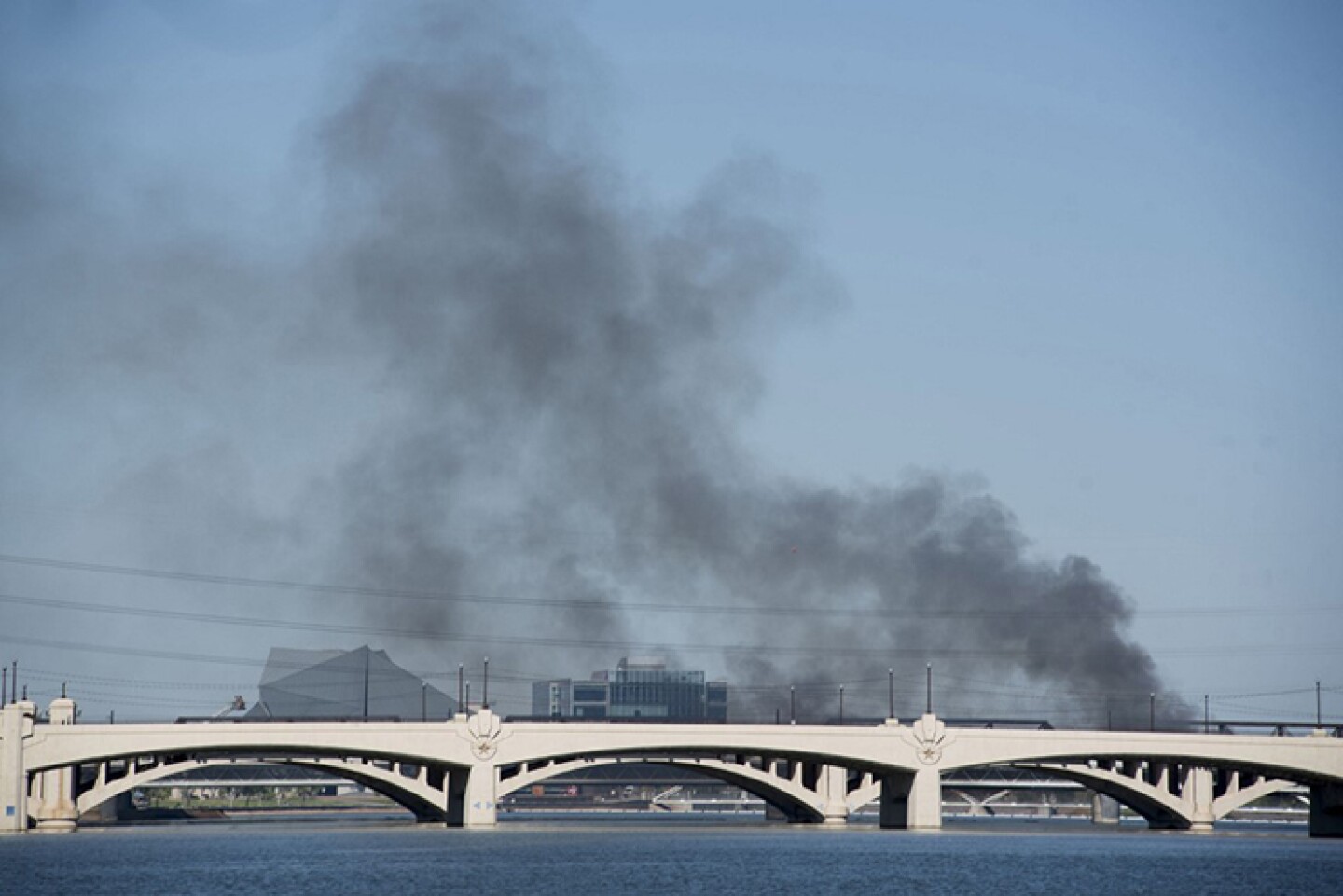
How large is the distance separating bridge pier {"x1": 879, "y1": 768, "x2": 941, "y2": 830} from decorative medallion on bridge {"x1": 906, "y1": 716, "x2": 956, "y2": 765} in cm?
167

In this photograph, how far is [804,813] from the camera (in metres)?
147

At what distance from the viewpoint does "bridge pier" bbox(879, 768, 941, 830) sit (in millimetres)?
126375

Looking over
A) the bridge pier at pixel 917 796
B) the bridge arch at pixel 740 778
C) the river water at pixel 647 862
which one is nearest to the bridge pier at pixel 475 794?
the bridge arch at pixel 740 778

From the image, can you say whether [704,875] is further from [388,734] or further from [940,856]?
[388,734]

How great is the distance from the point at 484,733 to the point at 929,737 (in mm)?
28928

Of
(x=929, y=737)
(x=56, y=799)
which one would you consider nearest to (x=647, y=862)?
(x=929, y=737)

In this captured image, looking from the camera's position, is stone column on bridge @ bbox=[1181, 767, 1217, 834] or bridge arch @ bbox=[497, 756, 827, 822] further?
stone column on bridge @ bbox=[1181, 767, 1217, 834]

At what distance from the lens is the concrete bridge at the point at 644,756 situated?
4474 inches

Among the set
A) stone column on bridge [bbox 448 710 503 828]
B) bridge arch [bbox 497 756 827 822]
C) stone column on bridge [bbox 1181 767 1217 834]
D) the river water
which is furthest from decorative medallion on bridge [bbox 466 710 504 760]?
stone column on bridge [bbox 1181 767 1217 834]

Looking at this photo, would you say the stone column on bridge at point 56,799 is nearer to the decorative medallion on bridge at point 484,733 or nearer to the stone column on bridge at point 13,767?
the stone column on bridge at point 13,767

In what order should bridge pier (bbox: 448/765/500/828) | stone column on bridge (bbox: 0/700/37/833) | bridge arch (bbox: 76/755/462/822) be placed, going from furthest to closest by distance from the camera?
bridge arch (bbox: 76/755/462/822)
bridge pier (bbox: 448/765/500/828)
stone column on bridge (bbox: 0/700/37/833)

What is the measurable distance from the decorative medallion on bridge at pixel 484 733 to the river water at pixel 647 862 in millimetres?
5100

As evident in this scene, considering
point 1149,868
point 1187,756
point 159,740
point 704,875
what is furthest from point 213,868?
point 1187,756

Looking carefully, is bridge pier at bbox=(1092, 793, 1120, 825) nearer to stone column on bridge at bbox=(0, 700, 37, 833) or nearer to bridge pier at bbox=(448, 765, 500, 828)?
bridge pier at bbox=(448, 765, 500, 828)
